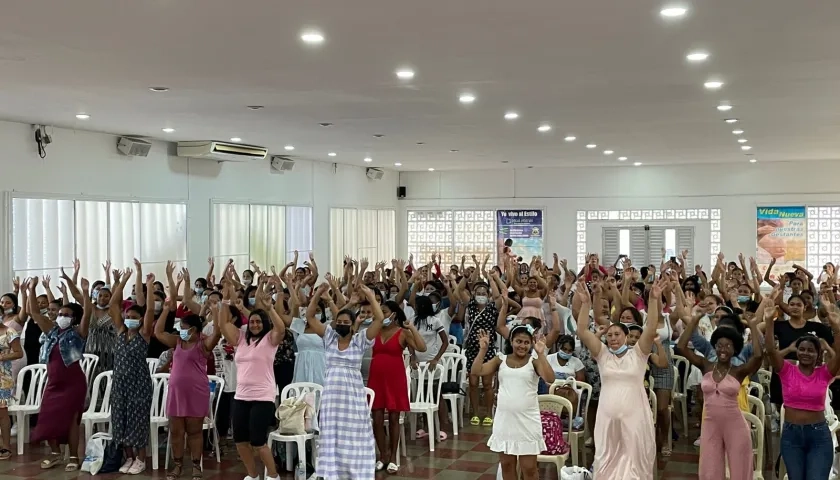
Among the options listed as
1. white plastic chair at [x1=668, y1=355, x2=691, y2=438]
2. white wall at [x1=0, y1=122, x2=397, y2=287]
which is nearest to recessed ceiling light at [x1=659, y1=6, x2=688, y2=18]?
white plastic chair at [x1=668, y1=355, x2=691, y2=438]

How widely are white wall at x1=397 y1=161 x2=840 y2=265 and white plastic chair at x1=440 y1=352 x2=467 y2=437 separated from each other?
1107cm

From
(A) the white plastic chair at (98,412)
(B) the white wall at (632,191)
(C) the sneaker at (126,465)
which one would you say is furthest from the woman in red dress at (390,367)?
(B) the white wall at (632,191)

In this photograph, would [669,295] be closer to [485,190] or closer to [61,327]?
[61,327]

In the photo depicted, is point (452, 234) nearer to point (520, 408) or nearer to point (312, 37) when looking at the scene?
point (312, 37)

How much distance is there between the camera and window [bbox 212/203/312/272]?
1422cm

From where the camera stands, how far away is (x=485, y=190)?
A: 19625 millimetres

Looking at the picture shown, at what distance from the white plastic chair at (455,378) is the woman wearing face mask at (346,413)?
6.69 ft

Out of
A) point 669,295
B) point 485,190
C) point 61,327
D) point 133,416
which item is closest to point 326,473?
point 133,416

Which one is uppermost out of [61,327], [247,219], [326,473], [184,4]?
[184,4]

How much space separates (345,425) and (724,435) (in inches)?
99.5

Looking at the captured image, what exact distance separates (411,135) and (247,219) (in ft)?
13.9

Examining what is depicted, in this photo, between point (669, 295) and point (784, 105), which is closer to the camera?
point (669, 295)

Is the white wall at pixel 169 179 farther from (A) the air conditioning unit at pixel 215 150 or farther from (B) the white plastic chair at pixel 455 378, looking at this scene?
(B) the white plastic chair at pixel 455 378

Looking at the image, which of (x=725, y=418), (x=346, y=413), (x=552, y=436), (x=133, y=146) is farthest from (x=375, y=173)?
(x=725, y=418)
